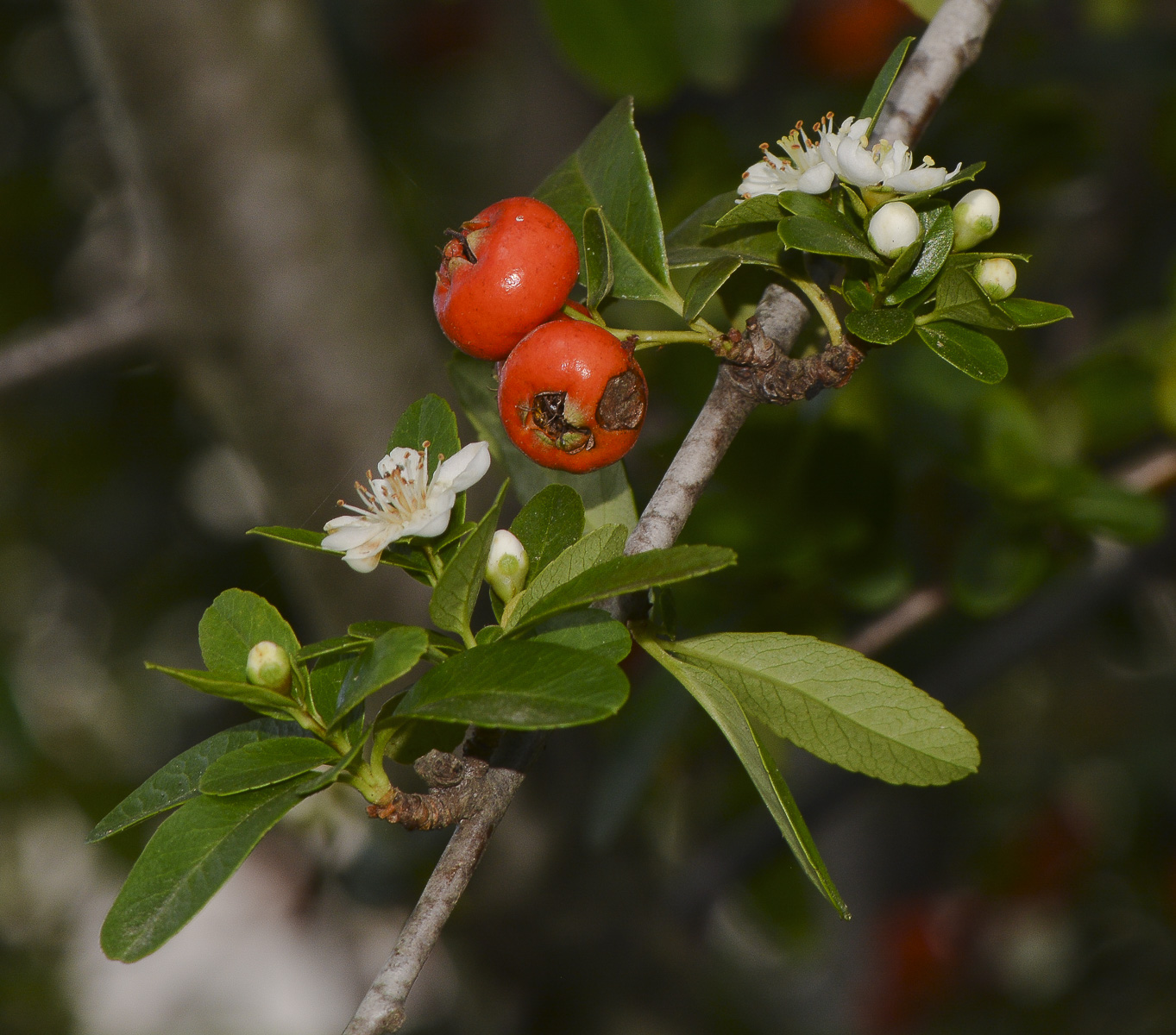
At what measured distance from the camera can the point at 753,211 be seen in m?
0.59

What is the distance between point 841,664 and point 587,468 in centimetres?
18

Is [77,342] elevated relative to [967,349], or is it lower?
lower

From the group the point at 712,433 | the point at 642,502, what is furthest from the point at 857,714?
the point at 642,502

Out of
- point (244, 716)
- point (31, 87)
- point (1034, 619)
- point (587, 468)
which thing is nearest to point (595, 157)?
point (587, 468)

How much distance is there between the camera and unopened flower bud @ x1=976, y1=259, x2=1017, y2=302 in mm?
589

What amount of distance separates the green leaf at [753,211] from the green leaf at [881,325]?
75 mm

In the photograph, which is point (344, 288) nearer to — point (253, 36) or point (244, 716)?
point (253, 36)

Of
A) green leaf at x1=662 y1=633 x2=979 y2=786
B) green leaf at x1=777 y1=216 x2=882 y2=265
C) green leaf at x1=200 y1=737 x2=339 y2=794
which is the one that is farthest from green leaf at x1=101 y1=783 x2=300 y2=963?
green leaf at x1=777 y1=216 x2=882 y2=265

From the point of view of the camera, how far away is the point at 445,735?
61cm

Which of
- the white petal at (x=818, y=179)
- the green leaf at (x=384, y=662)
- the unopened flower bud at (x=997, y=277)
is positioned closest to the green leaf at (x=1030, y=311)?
the unopened flower bud at (x=997, y=277)

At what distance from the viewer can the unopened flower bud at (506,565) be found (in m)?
0.57

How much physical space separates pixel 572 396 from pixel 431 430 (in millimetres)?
95

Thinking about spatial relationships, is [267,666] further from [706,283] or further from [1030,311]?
[1030,311]

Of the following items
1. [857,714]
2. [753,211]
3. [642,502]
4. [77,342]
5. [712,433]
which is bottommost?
[642,502]
